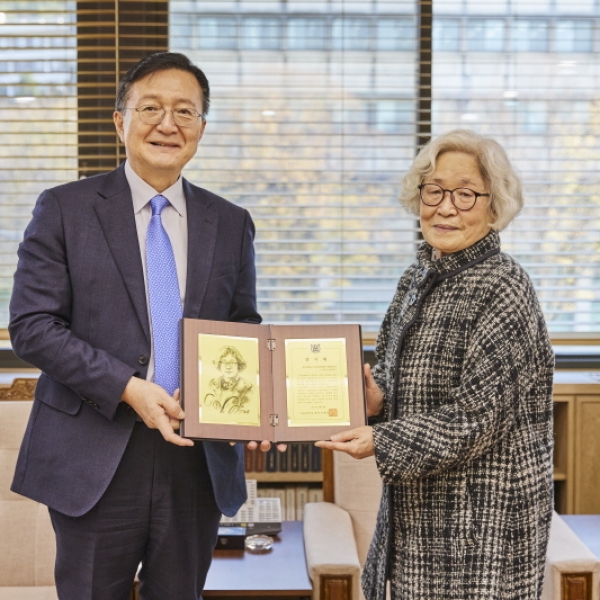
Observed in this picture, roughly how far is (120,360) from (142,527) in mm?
387

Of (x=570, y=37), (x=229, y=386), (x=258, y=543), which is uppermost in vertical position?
(x=570, y=37)

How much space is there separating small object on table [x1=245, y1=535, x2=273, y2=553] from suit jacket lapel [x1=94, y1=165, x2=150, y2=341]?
3.62ft

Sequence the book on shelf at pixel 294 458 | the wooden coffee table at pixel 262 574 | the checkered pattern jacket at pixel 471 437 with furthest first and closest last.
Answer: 1. the book on shelf at pixel 294 458
2. the wooden coffee table at pixel 262 574
3. the checkered pattern jacket at pixel 471 437

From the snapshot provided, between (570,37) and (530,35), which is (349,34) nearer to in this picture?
(530,35)

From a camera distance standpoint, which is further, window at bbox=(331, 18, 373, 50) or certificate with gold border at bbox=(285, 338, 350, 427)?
window at bbox=(331, 18, 373, 50)

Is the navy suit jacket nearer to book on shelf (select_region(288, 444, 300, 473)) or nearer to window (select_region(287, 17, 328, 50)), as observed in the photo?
book on shelf (select_region(288, 444, 300, 473))

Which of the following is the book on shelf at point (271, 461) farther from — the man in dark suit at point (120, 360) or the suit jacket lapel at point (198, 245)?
the suit jacket lapel at point (198, 245)

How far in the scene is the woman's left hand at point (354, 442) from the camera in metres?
1.78

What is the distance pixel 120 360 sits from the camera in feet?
6.17

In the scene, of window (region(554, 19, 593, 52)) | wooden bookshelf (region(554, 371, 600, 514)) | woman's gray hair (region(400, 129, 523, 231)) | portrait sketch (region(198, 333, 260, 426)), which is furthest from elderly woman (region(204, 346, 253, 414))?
window (region(554, 19, 593, 52))

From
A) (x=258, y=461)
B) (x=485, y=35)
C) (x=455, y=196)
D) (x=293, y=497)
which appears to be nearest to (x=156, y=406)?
(x=455, y=196)

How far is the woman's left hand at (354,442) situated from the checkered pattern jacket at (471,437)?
0.03 m

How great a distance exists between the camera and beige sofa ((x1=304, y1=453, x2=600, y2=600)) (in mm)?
2512

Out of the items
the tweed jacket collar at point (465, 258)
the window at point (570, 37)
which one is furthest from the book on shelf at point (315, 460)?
the window at point (570, 37)
